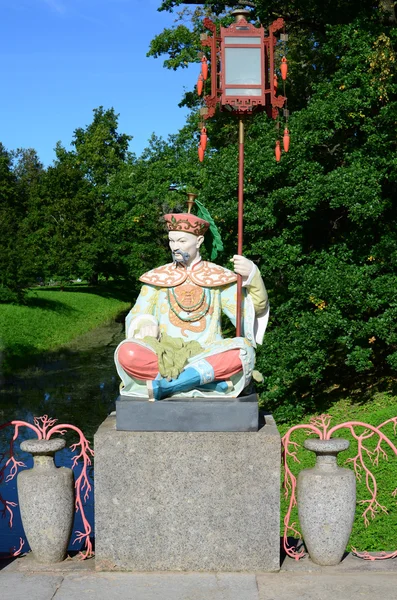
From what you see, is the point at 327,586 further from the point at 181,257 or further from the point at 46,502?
the point at 181,257

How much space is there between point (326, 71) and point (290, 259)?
5497 mm

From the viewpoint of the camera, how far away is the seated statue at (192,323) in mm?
4938

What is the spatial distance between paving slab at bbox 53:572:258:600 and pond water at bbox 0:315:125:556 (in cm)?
443

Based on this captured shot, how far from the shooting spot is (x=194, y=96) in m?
18.7

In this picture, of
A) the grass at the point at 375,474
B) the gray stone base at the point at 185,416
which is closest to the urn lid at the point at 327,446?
the gray stone base at the point at 185,416

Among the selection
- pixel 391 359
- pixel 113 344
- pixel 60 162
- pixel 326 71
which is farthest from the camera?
pixel 60 162

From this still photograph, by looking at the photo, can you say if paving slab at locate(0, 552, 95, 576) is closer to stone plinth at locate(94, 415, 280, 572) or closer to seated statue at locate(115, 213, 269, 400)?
stone plinth at locate(94, 415, 280, 572)

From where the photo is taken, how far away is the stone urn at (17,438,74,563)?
4863mm

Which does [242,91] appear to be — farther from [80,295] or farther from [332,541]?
[80,295]

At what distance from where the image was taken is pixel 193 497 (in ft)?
15.8

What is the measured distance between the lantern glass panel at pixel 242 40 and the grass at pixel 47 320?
55.2 feet

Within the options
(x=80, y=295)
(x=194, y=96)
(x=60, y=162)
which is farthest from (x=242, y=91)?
(x=60, y=162)

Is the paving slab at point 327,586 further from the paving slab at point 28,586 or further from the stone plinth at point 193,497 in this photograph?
the paving slab at point 28,586

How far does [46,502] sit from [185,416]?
1.08 m
